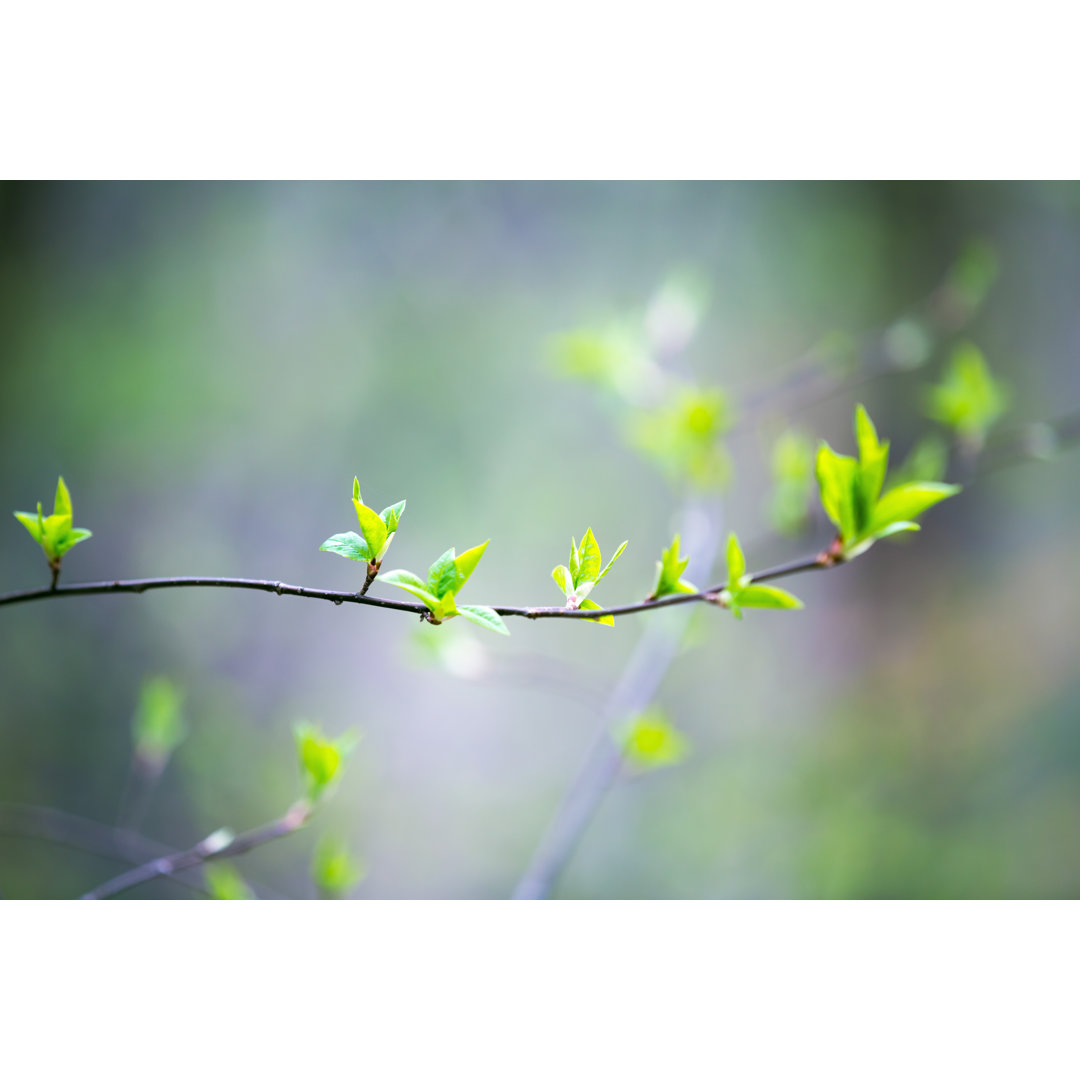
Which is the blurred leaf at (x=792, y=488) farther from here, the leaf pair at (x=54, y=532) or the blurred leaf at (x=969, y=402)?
the leaf pair at (x=54, y=532)

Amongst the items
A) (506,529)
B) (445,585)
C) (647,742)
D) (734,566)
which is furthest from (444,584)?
(506,529)

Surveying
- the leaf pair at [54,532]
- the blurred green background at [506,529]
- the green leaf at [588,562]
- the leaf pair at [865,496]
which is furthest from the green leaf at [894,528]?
the blurred green background at [506,529]

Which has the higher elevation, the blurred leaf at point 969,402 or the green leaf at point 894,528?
the blurred leaf at point 969,402

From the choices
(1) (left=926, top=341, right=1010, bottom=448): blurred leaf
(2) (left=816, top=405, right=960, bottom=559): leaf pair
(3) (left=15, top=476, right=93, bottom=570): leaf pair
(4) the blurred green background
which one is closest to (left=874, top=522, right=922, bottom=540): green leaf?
(2) (left=816, top=405, right=960, bottom=559): leaf pair

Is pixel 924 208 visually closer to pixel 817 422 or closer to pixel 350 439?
pixel 817 422

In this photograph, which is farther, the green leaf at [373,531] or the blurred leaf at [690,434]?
the blurred leaf at [690,434]

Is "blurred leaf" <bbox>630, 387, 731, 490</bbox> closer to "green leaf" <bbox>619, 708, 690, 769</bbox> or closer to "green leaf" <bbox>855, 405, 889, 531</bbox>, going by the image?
"green leaf" <bbox>619, 708, 690, 769</bbox>

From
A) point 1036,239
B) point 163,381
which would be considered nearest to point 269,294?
point 163,381
